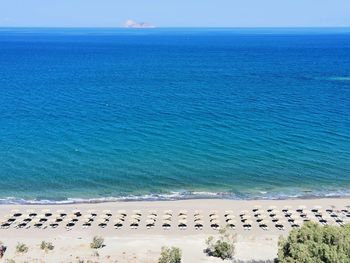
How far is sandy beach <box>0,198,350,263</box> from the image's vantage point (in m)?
36.8

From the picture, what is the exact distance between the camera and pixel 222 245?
1414 inches

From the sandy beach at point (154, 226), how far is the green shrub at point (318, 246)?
6720 mm

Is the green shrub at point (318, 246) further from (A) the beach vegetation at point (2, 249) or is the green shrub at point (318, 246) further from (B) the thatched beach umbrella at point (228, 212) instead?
(A) the beach vegetation at point (2, 249)

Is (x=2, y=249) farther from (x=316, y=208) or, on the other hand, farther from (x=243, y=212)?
(x=316, y=208)

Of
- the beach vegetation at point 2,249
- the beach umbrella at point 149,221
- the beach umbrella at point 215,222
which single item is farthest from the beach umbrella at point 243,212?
the beach vegetation at point 2,249

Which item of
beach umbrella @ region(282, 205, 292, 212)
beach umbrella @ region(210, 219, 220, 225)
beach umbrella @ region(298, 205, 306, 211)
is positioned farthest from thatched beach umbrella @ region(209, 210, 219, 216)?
beach umbrella @ region(298, 205, 306, 211)

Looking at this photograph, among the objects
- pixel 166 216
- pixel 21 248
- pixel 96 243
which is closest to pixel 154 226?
pixel 166 216

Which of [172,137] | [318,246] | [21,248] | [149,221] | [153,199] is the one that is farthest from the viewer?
[172,137]

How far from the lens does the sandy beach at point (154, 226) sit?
36.8 m

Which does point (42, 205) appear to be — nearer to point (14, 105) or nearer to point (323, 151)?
point (323, 151)

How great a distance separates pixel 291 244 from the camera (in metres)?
29.6

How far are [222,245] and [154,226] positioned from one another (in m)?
8.91

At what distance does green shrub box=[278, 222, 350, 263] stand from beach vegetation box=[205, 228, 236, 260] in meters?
6.30

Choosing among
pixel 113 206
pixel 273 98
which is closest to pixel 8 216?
pixel 113 206
